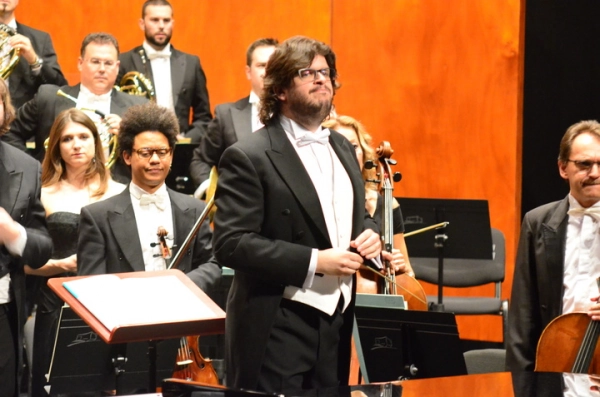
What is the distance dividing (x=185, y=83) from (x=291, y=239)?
374 centimetres

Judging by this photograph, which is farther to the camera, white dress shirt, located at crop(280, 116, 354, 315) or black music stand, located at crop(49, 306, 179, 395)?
black music stand, located at crop(49, 306, 179, 395)

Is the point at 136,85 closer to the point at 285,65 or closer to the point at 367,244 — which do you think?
the point at 285,65

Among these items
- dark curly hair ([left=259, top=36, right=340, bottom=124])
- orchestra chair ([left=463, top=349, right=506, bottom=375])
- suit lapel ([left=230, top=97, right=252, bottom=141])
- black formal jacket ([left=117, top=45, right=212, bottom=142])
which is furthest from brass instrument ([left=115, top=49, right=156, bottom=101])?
dark curly hair ([left=259, top=36, right=340, bottom=124])

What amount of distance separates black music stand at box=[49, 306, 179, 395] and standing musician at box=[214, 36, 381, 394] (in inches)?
28.3

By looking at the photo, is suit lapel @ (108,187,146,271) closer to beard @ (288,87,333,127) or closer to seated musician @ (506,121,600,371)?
beard @ (288,87,333,127)

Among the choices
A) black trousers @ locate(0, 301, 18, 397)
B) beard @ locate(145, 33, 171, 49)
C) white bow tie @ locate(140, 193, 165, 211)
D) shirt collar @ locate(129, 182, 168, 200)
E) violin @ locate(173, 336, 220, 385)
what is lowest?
violin @ locate(173, 336, 220, 385)

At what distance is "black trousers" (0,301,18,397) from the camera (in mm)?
3018

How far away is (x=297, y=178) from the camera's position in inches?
108

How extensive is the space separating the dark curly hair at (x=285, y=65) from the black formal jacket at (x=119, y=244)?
3.45 feet

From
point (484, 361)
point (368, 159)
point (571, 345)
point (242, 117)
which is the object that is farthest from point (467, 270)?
point (571, 345)

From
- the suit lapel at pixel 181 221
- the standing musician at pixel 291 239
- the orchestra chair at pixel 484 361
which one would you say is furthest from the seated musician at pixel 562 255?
the suit lapel at pixel 181 221

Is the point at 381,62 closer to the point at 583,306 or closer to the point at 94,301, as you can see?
the point at 583,306

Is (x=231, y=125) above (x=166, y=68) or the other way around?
the other way around

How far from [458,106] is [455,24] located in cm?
54
